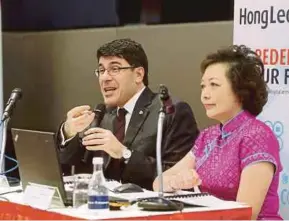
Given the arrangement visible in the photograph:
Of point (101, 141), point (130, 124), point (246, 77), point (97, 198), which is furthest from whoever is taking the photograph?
point (130, 124)

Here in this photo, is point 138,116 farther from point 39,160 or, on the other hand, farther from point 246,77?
point 39,160

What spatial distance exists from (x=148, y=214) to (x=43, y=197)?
0.41 m

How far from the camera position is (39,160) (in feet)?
8.19

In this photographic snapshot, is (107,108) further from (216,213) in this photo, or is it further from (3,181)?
(216,213)

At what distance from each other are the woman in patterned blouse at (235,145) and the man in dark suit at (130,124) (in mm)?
305

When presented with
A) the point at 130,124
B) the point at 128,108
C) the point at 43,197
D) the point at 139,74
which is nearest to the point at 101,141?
the point at 130,124

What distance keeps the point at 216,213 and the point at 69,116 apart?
4.28 feet

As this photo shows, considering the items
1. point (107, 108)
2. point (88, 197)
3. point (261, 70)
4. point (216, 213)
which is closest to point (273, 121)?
point (261, 70)

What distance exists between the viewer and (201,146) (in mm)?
3037

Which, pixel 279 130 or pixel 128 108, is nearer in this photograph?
pixel 279 130

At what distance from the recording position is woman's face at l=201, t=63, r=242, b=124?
2.89m

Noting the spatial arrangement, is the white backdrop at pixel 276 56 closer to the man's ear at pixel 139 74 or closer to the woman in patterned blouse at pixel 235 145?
the woman in patterned blouse at pixel 235 145

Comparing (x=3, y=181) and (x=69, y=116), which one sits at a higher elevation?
(x=69, y=116)

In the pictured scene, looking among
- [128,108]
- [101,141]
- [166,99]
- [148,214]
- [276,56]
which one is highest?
[276,56]
